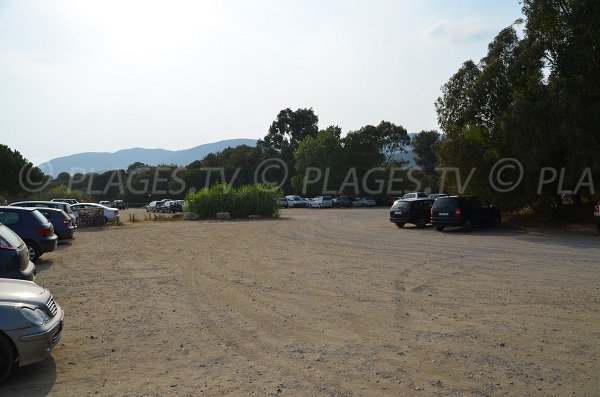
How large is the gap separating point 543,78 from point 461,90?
519 cm

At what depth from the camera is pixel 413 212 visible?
28.2 metres

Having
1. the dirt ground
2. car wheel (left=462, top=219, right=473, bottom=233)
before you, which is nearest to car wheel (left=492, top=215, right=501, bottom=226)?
car wheel (left=462, top=219, right=473, bottom=233)

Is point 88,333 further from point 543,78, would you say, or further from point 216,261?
point 543,78

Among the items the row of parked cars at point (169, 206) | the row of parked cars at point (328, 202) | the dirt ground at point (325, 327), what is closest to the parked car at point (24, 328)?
the dirt ground at point (325, 327)

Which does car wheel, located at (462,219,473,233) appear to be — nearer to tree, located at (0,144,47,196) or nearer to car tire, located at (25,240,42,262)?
car tire, located at (25,240,42,262)

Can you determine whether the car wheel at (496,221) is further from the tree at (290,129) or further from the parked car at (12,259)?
the tree at (290,129)

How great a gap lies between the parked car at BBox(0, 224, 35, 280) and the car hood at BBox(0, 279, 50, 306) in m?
2.29

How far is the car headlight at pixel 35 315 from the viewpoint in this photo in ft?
19.3

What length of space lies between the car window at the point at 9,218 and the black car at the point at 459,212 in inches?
692

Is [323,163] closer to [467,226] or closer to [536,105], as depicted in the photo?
[467,226]

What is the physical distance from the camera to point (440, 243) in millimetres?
19719

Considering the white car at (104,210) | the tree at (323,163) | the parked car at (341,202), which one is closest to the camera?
the white car at (104,210)

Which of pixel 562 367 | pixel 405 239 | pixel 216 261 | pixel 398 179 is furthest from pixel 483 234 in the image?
pixel 398 179

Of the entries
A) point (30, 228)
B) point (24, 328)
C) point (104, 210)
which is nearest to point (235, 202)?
point (104, 210)
